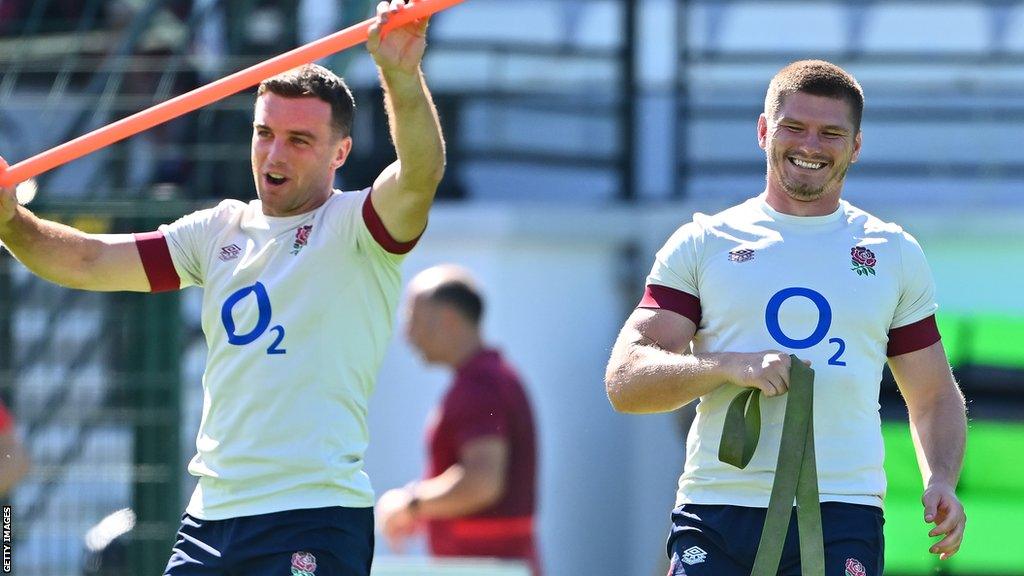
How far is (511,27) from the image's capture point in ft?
29.4

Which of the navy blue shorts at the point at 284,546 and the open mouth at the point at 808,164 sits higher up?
the open mouth at the point at 808,164

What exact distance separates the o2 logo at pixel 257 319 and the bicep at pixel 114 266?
1.16 ft

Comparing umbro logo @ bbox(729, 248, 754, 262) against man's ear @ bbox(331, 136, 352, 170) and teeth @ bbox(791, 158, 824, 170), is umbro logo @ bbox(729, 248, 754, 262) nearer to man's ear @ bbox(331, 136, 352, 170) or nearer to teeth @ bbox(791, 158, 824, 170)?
teeth @ bbox(791, 158, 824, 170)

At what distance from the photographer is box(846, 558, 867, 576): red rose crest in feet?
12.3

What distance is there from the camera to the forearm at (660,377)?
146 inches

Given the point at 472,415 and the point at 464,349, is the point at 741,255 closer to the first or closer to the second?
the point at 472,415

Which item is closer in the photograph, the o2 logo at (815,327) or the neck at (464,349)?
the o2 logo at (815,327)

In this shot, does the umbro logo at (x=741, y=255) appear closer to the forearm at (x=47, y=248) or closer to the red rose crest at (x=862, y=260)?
the red rose crest at (x=862, y=260)

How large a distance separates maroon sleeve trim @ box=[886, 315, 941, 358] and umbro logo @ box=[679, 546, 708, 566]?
2.18 ft

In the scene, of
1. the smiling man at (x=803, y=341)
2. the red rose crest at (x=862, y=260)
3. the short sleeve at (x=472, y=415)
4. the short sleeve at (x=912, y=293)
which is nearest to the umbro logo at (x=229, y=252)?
the smiling man at (x=803, y=341)

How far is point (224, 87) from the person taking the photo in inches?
165

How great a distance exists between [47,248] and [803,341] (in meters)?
1.92

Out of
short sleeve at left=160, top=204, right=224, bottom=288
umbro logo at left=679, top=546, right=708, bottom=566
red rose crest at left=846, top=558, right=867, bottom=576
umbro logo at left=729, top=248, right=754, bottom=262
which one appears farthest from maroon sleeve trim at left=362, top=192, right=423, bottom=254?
red rose crest at left=846, top=558, right=867, bottom=576

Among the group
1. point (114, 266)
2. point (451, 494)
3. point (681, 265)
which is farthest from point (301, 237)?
point (451, 494)
